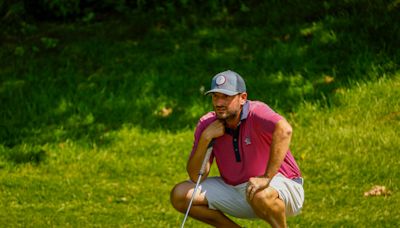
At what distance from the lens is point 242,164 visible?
25.3 feet

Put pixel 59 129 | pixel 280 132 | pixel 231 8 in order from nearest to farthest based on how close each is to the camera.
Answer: pixel 280 132 < pixel 59 129 < pixel 231 8

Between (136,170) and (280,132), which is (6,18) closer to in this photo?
(136,170)

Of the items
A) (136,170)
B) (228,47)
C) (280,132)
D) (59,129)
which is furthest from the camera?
(228,47)

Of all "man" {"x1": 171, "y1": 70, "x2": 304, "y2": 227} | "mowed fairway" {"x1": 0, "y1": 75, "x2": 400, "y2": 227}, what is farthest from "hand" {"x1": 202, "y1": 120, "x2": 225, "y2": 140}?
"mowed fairway" {"x1": 0, "y1": 75, "x2": 400, "y2": 227}

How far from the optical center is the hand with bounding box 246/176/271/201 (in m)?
7.38

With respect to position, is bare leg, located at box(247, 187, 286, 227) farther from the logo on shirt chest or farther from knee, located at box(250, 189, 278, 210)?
the logo on shirt chest

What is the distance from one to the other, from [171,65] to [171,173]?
2630mm

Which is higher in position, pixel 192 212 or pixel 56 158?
pixel 192 212

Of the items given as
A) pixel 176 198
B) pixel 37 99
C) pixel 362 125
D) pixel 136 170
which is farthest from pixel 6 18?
pixel 176 198

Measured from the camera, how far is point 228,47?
45.3 feet

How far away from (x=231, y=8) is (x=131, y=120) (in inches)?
132

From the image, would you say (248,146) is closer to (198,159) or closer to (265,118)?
(265,118)

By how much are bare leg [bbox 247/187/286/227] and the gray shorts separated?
0.38 ft

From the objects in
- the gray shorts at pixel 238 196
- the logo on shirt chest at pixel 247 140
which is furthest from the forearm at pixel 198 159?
the logo on shirt chest at pixel 247 140
